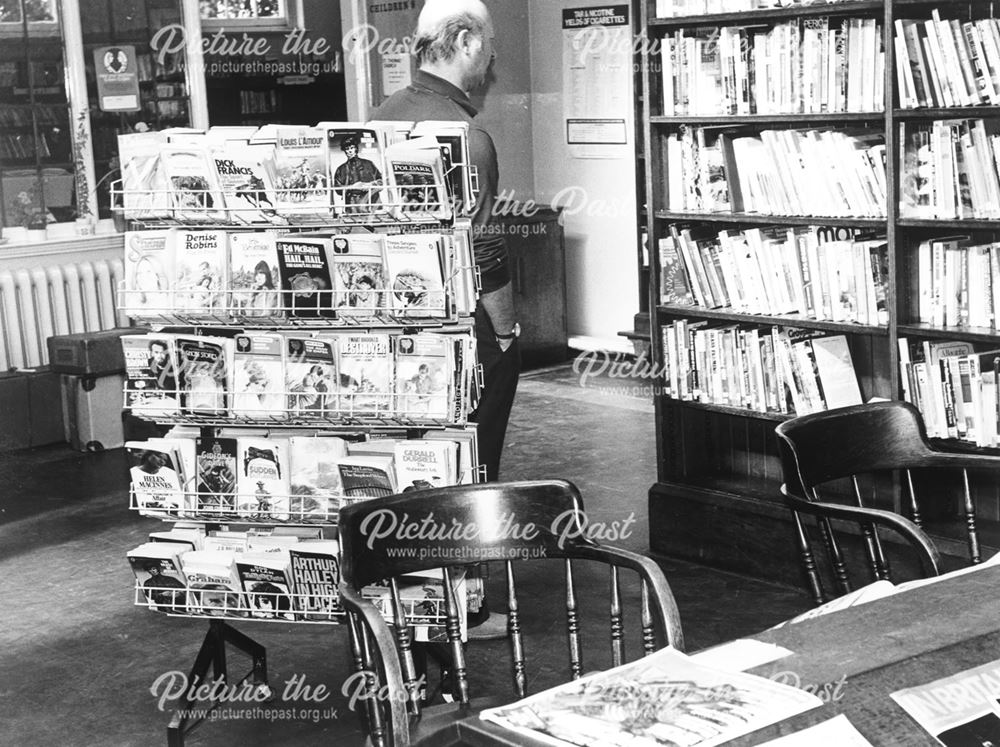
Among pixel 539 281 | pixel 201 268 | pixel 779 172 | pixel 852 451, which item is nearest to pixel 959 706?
pixel 852 451

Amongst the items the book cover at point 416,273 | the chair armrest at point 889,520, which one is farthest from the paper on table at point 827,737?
the book cover at point 416,273

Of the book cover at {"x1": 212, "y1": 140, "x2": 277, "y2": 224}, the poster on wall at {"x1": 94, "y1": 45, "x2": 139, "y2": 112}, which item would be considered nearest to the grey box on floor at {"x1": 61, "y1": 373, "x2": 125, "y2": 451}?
the poster on wall at {"x1": 94, "y1": 45, "x2": 139, "y2": 112}

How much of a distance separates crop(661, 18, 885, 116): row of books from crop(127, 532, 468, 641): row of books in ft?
6.77

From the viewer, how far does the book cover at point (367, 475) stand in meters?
3.36

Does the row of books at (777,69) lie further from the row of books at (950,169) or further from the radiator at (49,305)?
the radiator at (49,305)

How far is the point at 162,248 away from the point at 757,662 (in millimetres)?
2084

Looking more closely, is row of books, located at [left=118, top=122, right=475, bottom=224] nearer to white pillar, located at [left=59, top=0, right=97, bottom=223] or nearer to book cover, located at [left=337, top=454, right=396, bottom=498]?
book cover, located at [left=337, top=454, right=396, bottom=498]

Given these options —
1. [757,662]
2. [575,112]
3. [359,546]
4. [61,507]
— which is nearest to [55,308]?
[61,507]

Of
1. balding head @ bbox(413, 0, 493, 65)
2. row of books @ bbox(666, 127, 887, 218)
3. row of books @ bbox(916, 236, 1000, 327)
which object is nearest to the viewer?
row of books @ bbox(916, 236, 1000, 327)

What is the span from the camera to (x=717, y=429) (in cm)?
519

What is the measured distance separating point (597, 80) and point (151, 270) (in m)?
5.85

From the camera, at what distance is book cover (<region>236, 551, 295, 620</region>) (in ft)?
11.0

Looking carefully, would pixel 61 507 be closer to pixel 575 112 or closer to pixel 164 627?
pixel 164 627

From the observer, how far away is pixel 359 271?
132 inches
